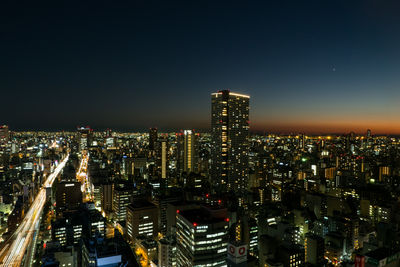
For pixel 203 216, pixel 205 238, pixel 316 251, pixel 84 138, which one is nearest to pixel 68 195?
pixel 203 216

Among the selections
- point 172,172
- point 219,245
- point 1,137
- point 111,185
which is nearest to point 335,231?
point 219,245

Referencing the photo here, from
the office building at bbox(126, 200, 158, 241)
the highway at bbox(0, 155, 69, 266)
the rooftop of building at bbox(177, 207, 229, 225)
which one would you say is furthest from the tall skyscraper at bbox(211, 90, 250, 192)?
the rooftop of building at bbox(177, 207, 229, 225)

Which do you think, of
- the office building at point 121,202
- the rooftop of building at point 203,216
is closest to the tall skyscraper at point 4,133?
the office building at point 121,202

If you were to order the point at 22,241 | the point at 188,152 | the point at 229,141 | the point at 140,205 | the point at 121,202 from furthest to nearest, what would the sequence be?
the point at 188,152, the point at 229,141, the point at 121,202, the point at 140,205, the point at 22,241

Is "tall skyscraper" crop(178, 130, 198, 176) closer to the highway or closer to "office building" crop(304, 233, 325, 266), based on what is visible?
the highway

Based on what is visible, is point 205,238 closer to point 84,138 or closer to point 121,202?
point 121,202

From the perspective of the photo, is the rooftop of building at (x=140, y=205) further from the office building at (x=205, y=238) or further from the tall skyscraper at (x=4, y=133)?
the tall skyscraper at (x=4, y=133)

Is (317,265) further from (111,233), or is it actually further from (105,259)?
(111,233)

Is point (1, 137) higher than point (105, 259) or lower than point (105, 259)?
higher
